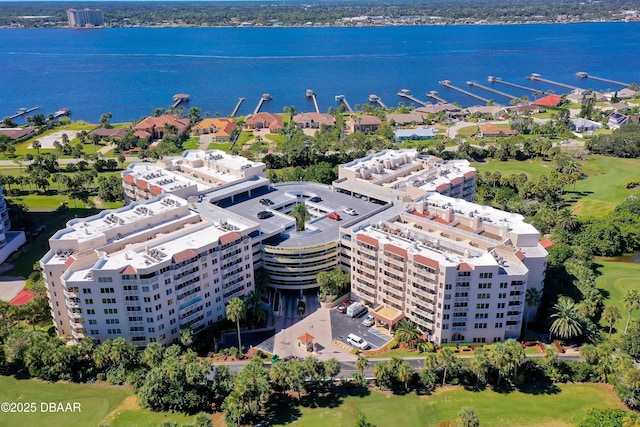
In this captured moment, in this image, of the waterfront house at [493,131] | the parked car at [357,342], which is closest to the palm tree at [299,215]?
the parked car at [357,342]

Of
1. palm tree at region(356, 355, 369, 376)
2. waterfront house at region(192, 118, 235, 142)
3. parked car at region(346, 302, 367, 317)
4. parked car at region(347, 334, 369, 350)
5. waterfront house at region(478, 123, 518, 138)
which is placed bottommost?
parked car at region(347, 334, 369, 350)

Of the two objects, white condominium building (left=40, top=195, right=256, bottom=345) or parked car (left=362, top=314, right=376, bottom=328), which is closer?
white condominium building (left=40, top=195, right=256, bottom=345)

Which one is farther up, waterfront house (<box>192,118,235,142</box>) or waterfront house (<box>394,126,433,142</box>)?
waterfront house (<box>192,118,235,142</box>)

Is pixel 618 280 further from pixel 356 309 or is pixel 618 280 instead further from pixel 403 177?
pixel 356 309

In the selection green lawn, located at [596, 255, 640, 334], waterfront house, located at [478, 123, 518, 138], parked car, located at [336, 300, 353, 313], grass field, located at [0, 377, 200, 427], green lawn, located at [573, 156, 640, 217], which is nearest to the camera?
grass field, located at [0, 377, 200, 427]

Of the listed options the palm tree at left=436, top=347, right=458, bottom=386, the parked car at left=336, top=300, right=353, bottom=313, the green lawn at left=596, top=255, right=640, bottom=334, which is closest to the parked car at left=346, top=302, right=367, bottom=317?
the parked car at left=336, top=300, right=353, bottom=313

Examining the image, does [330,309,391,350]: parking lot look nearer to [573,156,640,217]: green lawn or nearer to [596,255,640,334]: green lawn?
[596,255,640,334]: green lawn
